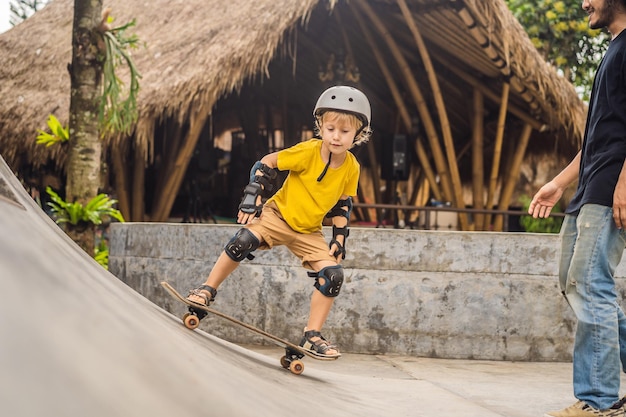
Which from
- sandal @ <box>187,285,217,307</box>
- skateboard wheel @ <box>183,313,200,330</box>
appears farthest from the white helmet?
skateboard wheel @ <box>183,313,200,330</box>

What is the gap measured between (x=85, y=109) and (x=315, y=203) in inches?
171

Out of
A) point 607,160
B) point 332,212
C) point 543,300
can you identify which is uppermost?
point 607,160

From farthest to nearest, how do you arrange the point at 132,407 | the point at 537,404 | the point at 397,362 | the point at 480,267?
the point at 480,267
the point at 397,362
the point at 537,404
the point at 132,407

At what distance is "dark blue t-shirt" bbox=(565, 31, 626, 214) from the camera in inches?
108

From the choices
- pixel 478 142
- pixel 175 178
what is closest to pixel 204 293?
pixel 175 178

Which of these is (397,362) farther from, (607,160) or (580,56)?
(580,56)

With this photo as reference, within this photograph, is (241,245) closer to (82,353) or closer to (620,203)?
(620,203)

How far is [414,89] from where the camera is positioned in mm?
11094

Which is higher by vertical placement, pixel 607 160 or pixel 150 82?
pixel 150 82

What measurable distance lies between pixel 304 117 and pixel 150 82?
4.57 meters

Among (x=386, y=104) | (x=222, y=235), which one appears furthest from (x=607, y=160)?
(x=386, y=104)

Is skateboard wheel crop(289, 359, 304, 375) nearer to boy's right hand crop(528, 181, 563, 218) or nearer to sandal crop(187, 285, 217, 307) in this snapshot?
sandal crop(187, 285, 217, 307)

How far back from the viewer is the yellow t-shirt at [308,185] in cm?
336

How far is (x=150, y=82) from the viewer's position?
1023cm
